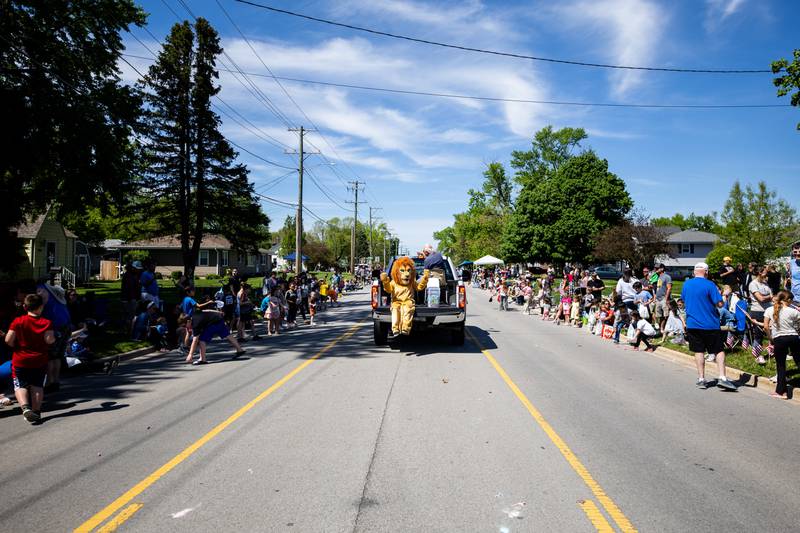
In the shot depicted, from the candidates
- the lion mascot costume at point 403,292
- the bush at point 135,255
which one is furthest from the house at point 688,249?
the lion mascot costume at point 403,292

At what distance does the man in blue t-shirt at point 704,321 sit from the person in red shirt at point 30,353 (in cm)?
907

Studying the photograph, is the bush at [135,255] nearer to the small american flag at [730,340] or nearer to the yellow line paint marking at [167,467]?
the yellow line paint marking at [167,467]

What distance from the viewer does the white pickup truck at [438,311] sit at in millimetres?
11672

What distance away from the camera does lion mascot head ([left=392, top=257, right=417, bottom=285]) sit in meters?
11.4

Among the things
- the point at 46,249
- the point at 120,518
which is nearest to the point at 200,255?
the point at 46,249

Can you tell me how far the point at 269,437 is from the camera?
215 inches

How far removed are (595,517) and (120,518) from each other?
340 centimetres

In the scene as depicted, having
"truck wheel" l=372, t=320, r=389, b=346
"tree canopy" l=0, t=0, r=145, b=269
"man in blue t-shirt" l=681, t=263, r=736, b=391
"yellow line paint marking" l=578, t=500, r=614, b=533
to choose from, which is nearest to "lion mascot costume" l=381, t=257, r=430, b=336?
"truck wheel" l=372, t=320, r=389, b=346

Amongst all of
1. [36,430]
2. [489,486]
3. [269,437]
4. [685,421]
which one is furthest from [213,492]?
[685,421]

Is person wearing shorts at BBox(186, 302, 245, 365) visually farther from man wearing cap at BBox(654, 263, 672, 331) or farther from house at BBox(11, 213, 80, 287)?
house at BBox(11, 213, 80, 287)

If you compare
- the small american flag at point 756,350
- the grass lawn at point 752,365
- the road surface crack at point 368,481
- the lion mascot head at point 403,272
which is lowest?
the road surface crack at point 368,481

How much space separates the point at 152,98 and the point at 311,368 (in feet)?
86.8

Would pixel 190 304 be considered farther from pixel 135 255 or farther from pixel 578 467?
pixel 135 255

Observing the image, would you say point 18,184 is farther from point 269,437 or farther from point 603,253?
point 603,253
